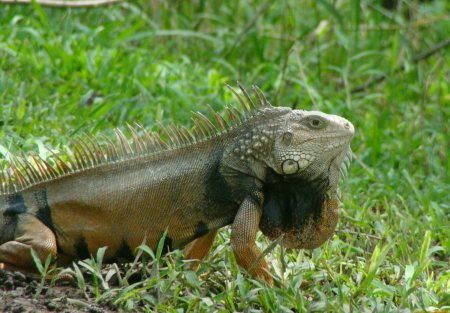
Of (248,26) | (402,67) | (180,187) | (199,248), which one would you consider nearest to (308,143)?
(180,187)

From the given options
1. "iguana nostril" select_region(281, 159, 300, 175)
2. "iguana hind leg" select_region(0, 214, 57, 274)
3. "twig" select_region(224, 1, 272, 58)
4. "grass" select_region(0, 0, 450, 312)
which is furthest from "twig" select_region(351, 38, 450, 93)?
"iguana hind leg" select_region(0, 214, 57, 274)

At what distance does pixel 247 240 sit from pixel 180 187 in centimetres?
50

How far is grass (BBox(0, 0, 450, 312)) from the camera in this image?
16.9 feet

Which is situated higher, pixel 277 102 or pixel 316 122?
pixel 316 122

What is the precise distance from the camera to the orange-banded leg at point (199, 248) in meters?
5.44

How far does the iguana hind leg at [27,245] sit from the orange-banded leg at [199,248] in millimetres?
833

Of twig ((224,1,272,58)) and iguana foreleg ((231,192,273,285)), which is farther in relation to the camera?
twig ((224,1,272,58))

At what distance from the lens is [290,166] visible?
5125 millimetres

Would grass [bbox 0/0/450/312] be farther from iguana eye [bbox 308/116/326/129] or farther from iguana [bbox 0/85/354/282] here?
iguana eye [bbox 308/116/326/129]

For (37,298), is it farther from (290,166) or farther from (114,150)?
(290,166)

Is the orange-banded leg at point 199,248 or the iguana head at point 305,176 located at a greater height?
the iguana head at point 305,176

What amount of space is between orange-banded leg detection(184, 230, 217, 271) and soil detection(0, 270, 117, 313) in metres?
0.75

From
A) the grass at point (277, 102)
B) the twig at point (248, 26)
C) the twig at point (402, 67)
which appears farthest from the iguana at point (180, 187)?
the twig at point (402, 67)

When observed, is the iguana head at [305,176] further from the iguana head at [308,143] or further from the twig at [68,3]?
the twig at [68,3]
